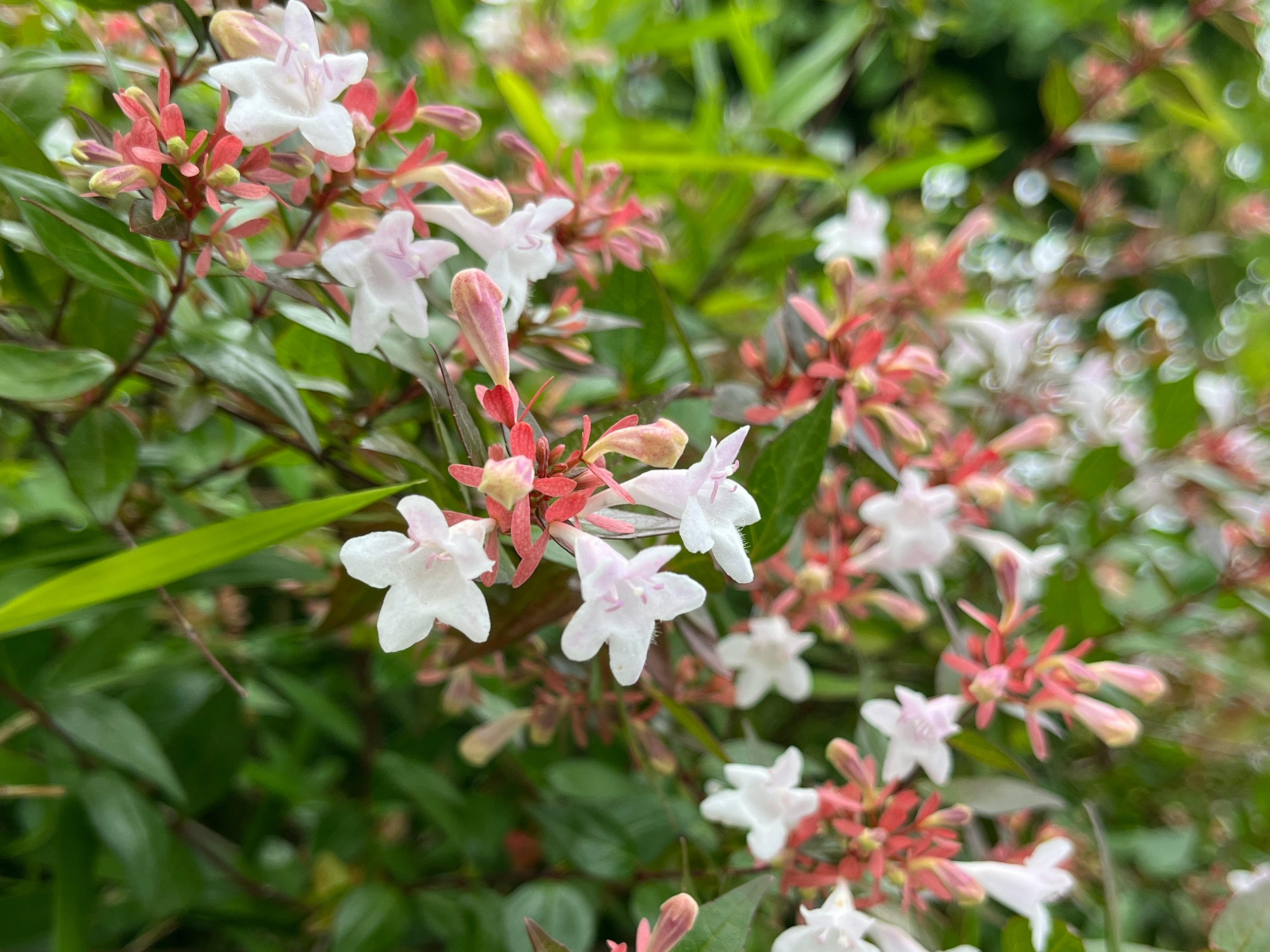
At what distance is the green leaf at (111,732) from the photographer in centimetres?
58

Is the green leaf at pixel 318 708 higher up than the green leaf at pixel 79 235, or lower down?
lower down

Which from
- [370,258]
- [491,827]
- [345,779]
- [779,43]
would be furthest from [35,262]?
[779,43]

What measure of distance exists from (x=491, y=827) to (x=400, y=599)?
40cm

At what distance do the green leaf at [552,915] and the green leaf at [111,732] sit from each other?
0.24 m

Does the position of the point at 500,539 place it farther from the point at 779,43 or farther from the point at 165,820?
the point at 779,43

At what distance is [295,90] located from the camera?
395 mm

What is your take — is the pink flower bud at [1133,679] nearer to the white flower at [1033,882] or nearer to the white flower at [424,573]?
the white flower at [1033,882]

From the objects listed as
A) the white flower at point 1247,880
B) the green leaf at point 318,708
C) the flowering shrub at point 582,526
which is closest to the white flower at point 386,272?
the flowering shrub at point 582,526

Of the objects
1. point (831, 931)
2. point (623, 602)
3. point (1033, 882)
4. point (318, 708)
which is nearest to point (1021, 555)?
point (1033, 882)

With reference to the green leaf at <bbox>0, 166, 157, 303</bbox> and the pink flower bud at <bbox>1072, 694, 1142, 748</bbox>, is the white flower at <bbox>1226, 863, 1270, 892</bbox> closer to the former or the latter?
the pink flower bud at <bbox>1072, 694, 1142, 748</bbox>

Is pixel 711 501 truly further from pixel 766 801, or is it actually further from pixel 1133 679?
pixel 1133 679

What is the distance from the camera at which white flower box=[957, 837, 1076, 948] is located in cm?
54

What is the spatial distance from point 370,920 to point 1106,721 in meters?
0.54

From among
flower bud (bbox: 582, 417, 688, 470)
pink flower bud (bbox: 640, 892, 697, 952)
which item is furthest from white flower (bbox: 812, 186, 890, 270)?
pink flower bud (bbox: 640, 892, 697, 952)
